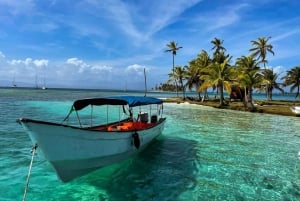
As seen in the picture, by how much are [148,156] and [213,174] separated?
12.1 ft

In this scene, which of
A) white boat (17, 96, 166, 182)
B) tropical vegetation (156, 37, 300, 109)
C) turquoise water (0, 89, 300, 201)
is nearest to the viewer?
white boat (17, 96, 166, 182)

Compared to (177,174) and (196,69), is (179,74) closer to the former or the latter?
(196,69)

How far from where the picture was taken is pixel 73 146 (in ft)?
28.9

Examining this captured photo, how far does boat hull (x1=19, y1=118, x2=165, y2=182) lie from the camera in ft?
26.3

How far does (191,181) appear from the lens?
10305 millimetres

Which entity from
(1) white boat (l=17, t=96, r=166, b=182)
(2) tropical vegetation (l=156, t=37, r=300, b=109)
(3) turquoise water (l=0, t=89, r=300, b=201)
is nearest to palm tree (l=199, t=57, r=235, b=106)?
(2) tropical vegetation (l=156, t=37, r=300, b=109)

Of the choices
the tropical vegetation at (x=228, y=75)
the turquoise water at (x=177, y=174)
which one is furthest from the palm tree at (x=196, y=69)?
the turquoise water at (x=177, y=174)

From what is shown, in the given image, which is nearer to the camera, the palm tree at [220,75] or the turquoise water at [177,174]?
the turquoise water at [177,174]

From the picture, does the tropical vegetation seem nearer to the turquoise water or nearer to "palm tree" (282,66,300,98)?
"palm tree" (282,66,300,98)

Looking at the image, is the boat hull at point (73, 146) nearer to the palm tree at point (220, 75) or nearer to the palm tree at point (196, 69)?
the palm tree at point (220, 75)

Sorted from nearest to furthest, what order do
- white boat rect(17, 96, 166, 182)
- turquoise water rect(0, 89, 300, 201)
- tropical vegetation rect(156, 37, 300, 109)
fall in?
white boat rect(17, 96, 166, 182)
turquoise water rect(0, 89, 300, 201)
tropical vegetation rect(156, 37, 300, 109)

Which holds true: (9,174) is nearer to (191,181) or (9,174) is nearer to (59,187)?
(59,187)

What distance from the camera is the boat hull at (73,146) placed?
8.03 metres

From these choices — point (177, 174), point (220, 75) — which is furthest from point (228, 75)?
point (177, 174)
